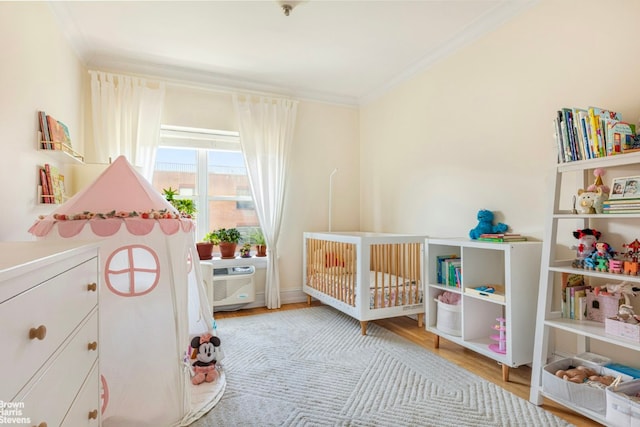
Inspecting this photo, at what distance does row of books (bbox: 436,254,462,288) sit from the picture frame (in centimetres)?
105

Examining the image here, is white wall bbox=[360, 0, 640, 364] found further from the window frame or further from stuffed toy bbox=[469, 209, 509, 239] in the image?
the window frame

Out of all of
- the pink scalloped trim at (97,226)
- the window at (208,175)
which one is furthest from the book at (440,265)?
the window at (208,175)

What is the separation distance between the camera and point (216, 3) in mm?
2303

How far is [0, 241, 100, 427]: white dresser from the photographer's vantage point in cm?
59

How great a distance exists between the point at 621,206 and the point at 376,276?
5.46 ft

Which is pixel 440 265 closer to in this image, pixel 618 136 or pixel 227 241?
pixel 618 136

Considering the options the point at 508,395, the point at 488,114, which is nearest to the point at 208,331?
the point at 508,395

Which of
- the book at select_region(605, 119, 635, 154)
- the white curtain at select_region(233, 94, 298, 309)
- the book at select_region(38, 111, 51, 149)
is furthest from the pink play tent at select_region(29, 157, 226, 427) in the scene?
the book at select_region(605, 119, 635, 154)

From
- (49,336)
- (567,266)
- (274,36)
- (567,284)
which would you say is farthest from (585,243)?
(274,36)

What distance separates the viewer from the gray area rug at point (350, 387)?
65.1 inches

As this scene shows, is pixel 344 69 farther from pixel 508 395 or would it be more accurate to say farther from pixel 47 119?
pixel 508 395

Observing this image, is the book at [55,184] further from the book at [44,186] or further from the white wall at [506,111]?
the white wall at [506,111]

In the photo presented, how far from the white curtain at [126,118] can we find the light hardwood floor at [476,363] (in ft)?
6.13

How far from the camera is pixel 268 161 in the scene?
3736 mm
